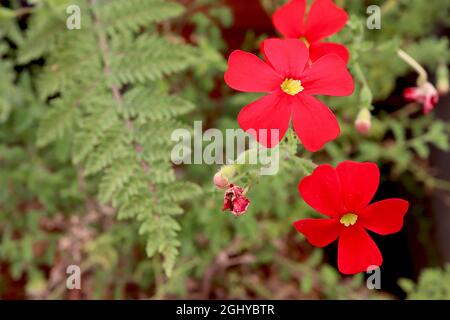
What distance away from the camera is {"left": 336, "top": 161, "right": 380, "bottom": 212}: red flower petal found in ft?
2.67

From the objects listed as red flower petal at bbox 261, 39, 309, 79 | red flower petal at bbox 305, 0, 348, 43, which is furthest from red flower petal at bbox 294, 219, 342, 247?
red flower petal at bbox 305, 0, 348, 43

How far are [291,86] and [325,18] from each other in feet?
0.56

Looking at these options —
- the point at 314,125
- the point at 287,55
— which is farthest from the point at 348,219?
the point at 287,55

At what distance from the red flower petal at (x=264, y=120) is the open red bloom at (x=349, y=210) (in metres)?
0.07

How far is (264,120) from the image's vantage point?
2.65ft

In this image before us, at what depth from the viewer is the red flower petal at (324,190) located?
0.82m

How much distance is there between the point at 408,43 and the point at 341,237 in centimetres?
106

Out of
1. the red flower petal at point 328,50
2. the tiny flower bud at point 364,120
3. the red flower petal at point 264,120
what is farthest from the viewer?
the tiny flower bud at point 364,120

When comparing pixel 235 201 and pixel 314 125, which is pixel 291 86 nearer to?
pixel 314 125

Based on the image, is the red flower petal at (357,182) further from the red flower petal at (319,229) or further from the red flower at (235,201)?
the red flower at (235,201)

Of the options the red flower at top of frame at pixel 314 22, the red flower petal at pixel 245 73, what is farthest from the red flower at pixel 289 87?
the red flower at top of frame at pixel 314 22

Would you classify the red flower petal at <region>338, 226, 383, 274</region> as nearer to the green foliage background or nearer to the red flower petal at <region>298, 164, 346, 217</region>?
the red flower petal at <region>298, 164, 346, 217</region>
